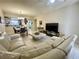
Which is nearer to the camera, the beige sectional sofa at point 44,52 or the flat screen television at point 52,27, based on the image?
the beige sectional sofa at point 44,52

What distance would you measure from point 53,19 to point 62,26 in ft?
3.73

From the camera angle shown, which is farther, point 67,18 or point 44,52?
point 67,18

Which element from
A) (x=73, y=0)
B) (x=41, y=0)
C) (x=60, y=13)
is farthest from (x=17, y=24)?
(x=73, y=0)

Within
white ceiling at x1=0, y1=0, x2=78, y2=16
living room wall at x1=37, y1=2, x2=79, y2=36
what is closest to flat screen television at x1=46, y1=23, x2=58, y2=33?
living room wall at x1=37, y1=2, x2=79, y2=36

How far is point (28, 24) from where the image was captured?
10641 millimetres

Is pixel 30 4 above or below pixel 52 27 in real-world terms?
above

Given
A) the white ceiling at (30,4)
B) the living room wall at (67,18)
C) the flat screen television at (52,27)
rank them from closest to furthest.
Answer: the white ceiling at (30,4) < the living room wall at (67,18) < the flat screen television at (52,27)

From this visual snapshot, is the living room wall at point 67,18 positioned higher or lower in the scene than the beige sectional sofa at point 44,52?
higher

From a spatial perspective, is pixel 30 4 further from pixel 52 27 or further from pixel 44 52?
pixel 44 52

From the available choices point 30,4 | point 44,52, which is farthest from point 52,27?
point 44,52

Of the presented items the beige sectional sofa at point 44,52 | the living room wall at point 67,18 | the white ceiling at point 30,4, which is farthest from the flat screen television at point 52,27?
the beige sectional sofa at point 44,52

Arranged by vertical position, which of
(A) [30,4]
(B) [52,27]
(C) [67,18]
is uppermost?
(A) [30,4]

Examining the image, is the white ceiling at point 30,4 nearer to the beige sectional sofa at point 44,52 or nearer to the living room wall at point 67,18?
the living room wall at point 67,18

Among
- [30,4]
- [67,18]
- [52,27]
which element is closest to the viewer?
[30,4]
